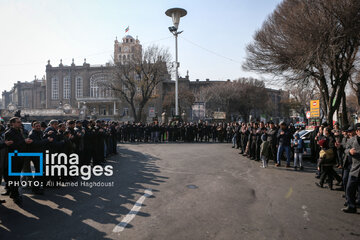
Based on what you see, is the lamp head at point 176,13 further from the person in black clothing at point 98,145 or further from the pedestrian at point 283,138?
the pedestrian at point 283,138

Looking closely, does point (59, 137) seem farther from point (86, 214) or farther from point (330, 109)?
point (330, 109)

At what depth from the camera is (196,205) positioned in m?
5.58

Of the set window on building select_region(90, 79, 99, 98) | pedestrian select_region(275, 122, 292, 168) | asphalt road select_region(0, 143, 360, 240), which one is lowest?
asphalt road select_region(0, 143, 360, 240)

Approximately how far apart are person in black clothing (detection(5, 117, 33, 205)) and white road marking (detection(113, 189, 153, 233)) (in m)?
2.60

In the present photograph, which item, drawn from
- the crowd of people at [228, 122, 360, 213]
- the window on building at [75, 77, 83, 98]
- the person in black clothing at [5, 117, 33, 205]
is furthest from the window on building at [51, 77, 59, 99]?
the person in black clothing at [5, 117, 33, 205]

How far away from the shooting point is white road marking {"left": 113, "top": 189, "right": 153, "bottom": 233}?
4.37 m

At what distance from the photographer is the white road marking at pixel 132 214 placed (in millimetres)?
4371

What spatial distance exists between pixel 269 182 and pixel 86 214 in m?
5.29

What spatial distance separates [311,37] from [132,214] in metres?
13.2

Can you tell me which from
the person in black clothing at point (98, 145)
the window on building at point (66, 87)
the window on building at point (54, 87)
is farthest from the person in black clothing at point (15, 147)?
the window on building at point (54, 87)

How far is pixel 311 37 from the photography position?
13750 mm

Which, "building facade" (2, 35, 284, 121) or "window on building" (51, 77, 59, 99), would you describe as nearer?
"building facade" (2, 35, 284, 121)

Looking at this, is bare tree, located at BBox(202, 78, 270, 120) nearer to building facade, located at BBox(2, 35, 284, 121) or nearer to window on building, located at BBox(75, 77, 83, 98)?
building facade, located at BBox(2, 35, 284, 121)

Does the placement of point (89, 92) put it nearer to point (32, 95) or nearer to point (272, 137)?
point (32, 95)
